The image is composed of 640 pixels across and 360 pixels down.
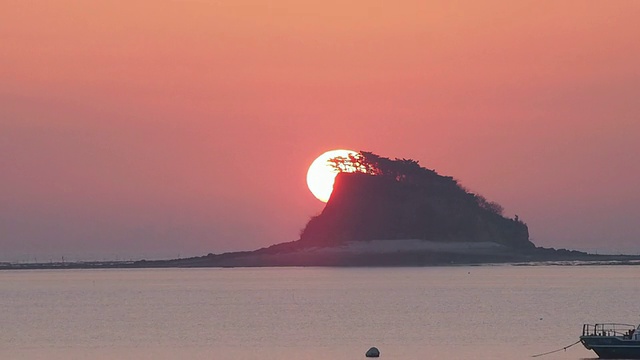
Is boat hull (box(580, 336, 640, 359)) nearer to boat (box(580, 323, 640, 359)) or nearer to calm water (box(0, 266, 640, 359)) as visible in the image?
boat (box(580, 323, 640, 359))

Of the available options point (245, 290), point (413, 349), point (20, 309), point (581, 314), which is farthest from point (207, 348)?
point (245, 290)

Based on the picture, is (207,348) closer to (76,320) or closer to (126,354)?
(126,354)

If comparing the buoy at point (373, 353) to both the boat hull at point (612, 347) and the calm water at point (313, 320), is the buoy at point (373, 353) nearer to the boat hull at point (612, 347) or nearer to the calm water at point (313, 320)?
the calm water at point (313, 320)

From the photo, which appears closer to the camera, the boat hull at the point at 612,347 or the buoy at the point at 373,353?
the boat hull at the point at 612,347

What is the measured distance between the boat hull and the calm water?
2.04m

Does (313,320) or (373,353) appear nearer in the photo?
(373,353)

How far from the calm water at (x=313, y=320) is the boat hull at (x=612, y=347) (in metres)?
2.04

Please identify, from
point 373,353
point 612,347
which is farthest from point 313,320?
point 612,347

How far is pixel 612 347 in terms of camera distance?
210ft

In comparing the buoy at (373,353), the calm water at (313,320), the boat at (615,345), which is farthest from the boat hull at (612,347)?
the buoy at (373,353)

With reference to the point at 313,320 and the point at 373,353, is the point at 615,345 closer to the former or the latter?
the point at 373,353

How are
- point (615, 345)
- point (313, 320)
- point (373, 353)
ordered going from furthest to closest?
point (313, 320), point (373, 353), point (615, 345)

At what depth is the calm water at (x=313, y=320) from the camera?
240ft

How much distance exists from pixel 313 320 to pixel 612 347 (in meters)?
36.4
